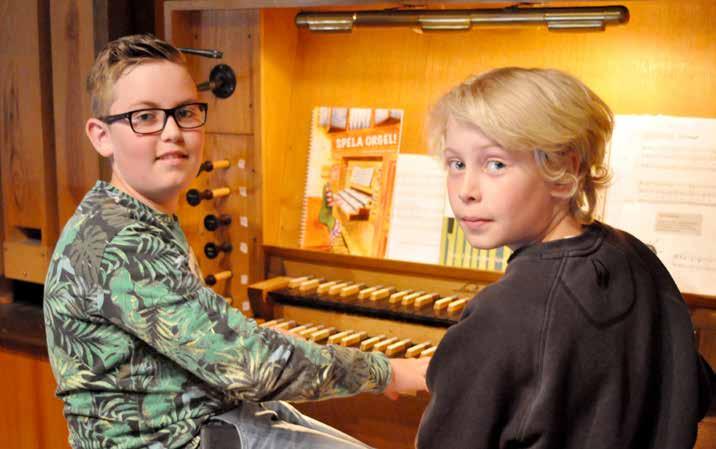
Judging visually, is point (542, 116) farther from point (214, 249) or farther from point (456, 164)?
point (214, 249)

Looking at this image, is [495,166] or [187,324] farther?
[187,324]

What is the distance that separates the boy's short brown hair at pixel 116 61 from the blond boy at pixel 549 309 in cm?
65

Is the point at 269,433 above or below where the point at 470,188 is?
below

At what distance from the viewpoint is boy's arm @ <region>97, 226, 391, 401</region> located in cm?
150

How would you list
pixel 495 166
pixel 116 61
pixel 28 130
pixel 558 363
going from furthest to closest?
1. pixel 28 130
2. pixel 116 61
3. pixel 495 166
4. pixel 558 363

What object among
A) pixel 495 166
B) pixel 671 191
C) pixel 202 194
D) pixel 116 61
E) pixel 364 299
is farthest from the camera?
pixel 202 194

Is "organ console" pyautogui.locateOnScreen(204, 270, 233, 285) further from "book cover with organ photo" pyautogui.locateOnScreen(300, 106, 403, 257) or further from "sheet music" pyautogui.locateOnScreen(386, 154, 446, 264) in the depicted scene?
"sheet music" pyautogui.locateOnScreen(386, 154, 446, 264)

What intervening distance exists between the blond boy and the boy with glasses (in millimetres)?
373

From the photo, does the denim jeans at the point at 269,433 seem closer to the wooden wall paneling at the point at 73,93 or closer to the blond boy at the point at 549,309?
the blond boy at the point at 549,309

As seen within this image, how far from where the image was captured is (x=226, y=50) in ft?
9.10

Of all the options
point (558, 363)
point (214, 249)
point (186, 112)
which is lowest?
point (214, 249)

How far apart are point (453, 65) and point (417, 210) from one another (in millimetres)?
485

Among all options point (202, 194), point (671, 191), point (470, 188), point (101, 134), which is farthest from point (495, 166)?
point (202, 194)

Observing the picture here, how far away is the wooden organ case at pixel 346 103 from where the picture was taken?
239 centimetres
